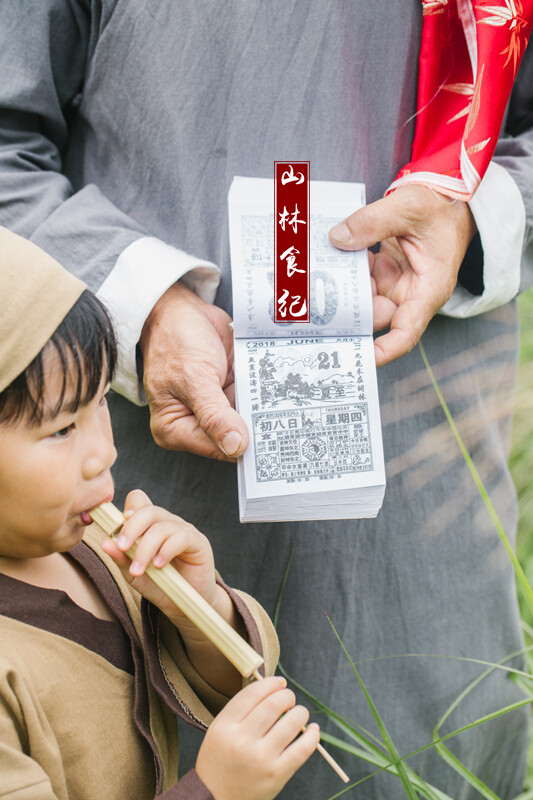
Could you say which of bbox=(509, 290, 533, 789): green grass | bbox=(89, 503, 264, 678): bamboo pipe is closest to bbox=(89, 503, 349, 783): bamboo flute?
bbox=(89, 503, 264, 678): bamboo pipe

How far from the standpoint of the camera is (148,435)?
1240 mm

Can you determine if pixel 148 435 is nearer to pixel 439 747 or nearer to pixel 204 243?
pixel 204 243

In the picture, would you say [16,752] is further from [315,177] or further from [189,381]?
[315,177]

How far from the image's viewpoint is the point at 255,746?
0.79 metres

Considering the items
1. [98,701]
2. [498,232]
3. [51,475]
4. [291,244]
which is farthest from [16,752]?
[498,232]

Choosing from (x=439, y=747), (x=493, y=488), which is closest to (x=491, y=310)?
(x=493, y=488)

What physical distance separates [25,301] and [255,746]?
525 mm

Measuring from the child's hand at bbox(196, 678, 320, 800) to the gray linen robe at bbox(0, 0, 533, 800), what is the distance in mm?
432

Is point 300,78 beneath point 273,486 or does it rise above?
above

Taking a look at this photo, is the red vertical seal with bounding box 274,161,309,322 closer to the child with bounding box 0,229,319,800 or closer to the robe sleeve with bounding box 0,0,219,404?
the robe sleeve with bounding box 0,0,219,404

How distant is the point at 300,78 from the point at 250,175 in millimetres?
160

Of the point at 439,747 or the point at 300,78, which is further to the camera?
the point at 300,78

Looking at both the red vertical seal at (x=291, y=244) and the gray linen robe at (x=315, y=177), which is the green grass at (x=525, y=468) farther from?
the red vertical seal at (x=291, y=244)

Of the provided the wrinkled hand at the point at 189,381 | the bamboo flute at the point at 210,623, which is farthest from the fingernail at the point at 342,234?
the bamboo flute at the point at 210,623
